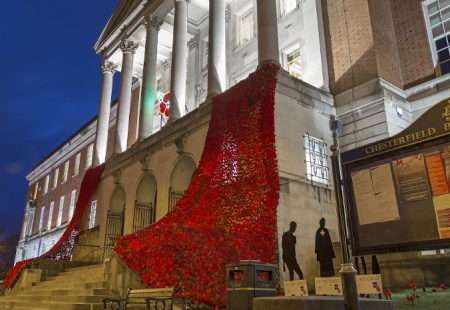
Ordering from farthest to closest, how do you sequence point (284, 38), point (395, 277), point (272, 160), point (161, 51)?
point (161, 51)
point (284, 38)
point (272, 160)
point (395, 277)

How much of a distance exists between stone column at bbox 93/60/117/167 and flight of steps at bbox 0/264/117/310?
11.4 meters

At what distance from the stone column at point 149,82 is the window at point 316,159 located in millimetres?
10654

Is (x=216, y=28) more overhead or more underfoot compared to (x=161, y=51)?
more underfoot

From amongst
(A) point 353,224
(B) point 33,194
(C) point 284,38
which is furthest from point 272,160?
(B) point 33,194

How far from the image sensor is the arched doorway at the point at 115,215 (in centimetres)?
2291

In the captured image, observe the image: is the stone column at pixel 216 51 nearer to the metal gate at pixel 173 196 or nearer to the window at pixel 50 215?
the metal gate at pixel 173 196

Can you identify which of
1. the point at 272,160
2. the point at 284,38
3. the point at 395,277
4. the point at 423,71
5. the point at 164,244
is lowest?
the point at 395,277

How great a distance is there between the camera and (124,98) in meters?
26.5

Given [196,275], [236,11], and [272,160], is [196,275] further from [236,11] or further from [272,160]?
[236,11]

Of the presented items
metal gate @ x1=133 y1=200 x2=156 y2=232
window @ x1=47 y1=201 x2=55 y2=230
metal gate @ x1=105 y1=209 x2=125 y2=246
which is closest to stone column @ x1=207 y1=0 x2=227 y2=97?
metal gate @ x1=133 y1=200 x2=156 y2=232

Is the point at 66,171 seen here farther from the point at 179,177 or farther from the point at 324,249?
the point at 324,249

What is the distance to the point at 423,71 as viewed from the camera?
54.1 ft

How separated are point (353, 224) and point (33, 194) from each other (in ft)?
175

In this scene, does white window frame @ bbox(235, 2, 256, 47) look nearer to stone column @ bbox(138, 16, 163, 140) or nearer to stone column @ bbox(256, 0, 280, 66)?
stone column @ bbox(138, 16, 163, 140)
